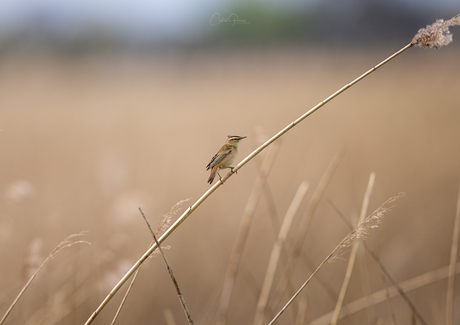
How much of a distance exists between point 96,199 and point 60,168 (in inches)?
45.4

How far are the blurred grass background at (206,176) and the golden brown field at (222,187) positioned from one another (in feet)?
0.06

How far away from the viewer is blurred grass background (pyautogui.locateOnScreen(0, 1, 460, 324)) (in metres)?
2.09

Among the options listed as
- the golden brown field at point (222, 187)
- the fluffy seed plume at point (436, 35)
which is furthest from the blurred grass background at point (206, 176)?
the fluffy seed plume at point (436, 35)

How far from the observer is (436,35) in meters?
0.77

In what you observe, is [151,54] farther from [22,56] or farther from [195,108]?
[195,108]

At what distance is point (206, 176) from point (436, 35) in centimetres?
299

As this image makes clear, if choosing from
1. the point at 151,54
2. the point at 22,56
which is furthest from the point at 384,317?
the point at 22,56

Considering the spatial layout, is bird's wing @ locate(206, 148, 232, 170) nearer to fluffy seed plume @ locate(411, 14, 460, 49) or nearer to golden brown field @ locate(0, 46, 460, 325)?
golden brown field @ locate(0, 46, 460, 325)

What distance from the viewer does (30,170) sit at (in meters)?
3.83

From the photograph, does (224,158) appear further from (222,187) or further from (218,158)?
(222,187)

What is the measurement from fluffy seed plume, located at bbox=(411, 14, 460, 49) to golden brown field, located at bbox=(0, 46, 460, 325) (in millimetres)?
533

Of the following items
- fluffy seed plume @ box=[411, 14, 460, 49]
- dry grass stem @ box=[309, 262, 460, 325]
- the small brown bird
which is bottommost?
dry grass stem @ box=[309, 262, 460, 325]

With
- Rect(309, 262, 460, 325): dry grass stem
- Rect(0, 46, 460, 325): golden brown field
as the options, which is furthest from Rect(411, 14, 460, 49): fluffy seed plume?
Rect(309, 262, 460, 325): dry grass stem

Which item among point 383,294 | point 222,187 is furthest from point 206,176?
point 383,294
